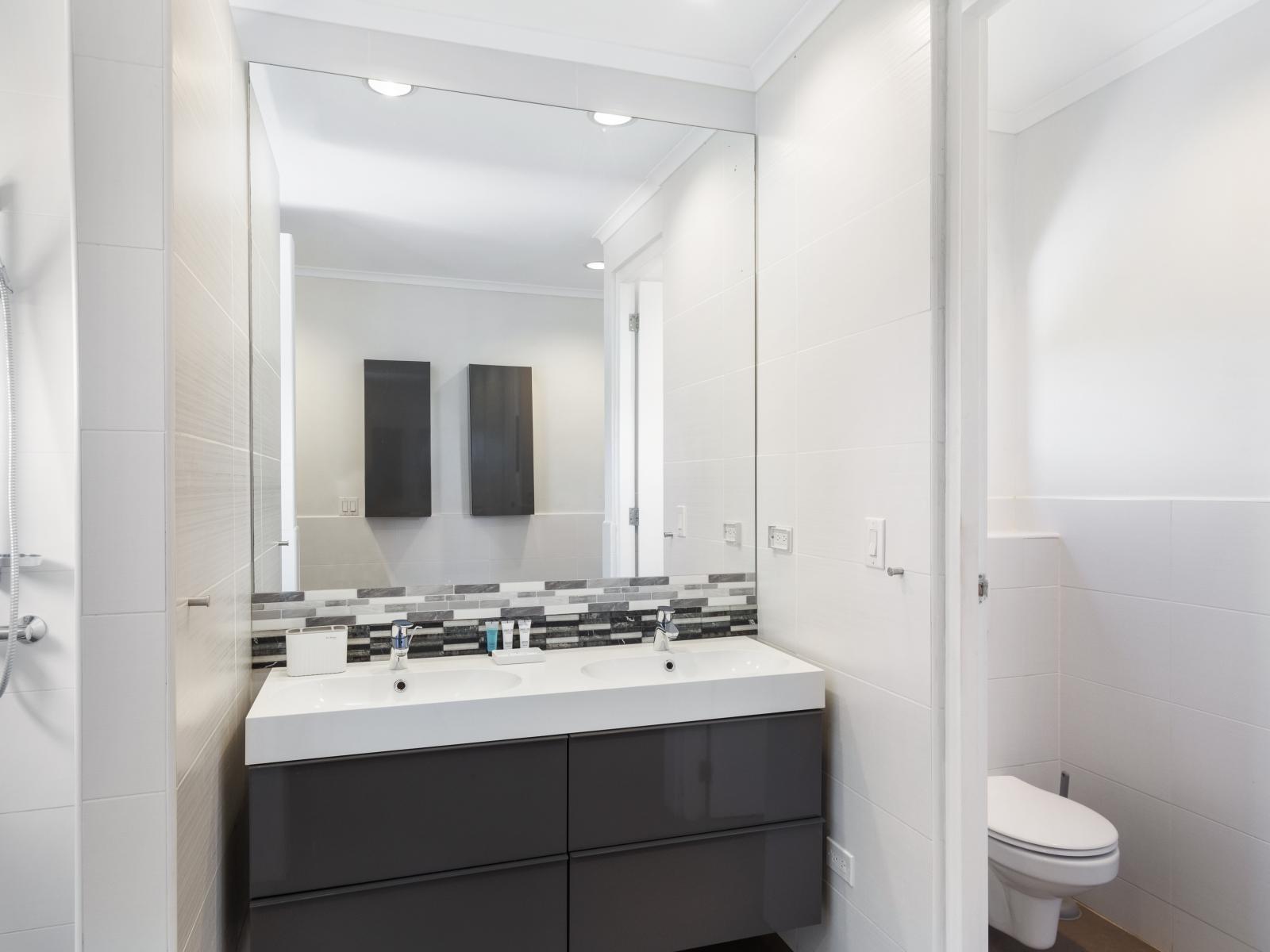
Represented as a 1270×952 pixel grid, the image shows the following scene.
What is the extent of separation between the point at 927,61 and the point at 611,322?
1.06 m

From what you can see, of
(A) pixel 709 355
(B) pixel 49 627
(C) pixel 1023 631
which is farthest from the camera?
(C) pixel 1023 631

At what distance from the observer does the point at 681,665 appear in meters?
2.02

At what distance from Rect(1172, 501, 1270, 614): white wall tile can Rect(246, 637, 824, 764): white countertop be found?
1100 mm

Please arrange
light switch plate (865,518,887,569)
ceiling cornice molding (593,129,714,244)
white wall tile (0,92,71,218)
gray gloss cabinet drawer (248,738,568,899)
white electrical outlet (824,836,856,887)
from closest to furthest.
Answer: white wall tile (0,92,71,218), gray gloss cabinet drawer (248,738,568,899), light switch plate (865,518,887,569), white electrical outlet (824,836,856,887), ceiling cornice molding (593,129,714,244)

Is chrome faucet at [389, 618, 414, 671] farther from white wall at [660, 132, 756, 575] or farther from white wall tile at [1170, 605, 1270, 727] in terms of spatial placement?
white wall tile at [1170, 605, 1270, 727]

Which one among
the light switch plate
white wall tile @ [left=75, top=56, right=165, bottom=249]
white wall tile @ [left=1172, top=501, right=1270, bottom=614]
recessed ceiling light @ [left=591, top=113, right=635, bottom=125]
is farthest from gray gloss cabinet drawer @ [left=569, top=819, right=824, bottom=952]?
recessed ceiling light @ [left=591, top=113, right=635, bottom=125]

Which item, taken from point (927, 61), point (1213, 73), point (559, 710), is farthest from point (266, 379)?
point (1213, 73)

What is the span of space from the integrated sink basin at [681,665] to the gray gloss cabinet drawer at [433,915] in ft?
1.59

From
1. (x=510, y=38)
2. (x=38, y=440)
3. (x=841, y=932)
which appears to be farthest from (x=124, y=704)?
(x=510, y=38)

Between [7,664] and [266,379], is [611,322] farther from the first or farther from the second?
[7,664]

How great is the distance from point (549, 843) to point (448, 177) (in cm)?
173

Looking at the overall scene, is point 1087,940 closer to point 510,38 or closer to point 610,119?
point 610,119

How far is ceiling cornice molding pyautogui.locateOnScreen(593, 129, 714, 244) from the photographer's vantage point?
2.23m

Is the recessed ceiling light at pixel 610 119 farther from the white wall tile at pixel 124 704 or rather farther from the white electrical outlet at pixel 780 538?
the white wall tile at pixel 124 704
